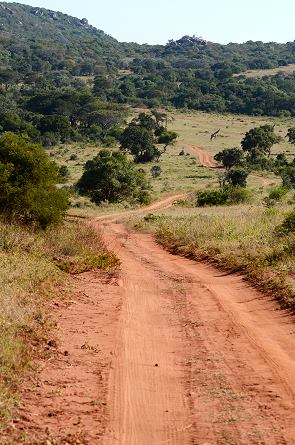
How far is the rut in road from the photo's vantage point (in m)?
6.25

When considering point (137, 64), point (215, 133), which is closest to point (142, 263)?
point (215, 133)

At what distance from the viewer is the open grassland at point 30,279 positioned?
7.07m

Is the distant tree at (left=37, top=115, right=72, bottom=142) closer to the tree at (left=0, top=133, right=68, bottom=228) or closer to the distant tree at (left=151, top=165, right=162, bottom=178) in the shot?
the distant tree at (left=151, top=165, right=162, bottom=178)

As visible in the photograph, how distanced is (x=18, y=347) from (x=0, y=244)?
6572mm

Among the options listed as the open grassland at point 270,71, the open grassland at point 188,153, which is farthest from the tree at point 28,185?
the open grassland at point 270,71

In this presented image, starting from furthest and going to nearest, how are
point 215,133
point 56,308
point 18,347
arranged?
Answer: point 215,133
point 56,308
point 18,347

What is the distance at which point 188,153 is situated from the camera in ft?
224

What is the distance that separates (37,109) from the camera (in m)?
96.4

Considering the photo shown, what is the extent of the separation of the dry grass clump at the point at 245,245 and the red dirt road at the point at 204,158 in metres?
37.7

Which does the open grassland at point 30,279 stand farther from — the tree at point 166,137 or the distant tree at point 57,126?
the distant tree at point 57,126

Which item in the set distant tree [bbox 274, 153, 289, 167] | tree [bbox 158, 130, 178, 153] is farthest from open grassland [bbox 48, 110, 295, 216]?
distant tree [bbox 274, 153, 289, 167]

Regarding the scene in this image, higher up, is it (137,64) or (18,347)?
(137,64)

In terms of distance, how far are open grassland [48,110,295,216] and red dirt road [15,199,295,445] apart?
71.5 ft

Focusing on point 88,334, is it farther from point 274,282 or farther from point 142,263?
point 142,263
